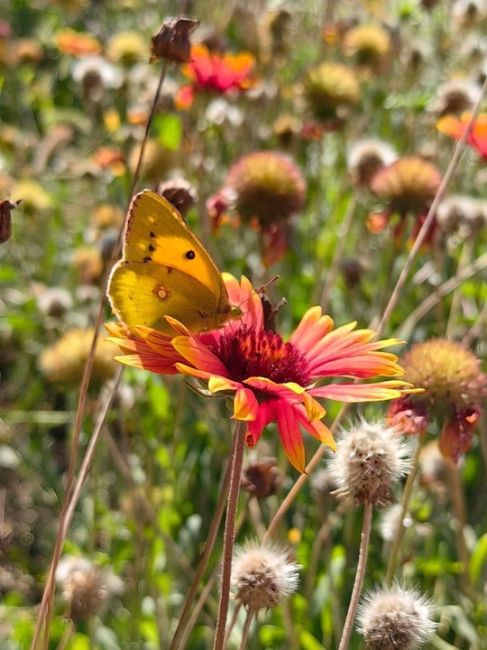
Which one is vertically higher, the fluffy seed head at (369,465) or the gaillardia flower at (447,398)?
the gaillardia flower at (447,398)

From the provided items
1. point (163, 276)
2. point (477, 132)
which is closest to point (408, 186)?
point (477, 132)

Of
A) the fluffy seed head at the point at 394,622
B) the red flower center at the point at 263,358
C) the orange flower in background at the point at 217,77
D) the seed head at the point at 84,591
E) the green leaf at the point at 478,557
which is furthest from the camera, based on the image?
the orange flower in background at the point at 217,77

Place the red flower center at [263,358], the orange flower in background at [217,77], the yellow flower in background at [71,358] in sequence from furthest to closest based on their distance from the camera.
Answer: the orange flower in background at [217,77]
the yellow flower in background at [71,358]
the red flower center at [263,358]

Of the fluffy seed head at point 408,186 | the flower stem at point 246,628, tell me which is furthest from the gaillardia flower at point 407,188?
the flower stem at point 246,628

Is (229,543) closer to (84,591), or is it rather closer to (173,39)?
(84,591)

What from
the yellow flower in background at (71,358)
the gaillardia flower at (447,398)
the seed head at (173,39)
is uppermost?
the seed head at (173,39)

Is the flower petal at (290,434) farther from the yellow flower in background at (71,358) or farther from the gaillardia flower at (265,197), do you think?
the gaillardia flower at (265,197)

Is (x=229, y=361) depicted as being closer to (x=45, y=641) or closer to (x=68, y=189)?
(x=45, y=641)

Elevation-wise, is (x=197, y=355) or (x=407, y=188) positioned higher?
(x=407, y=188)
